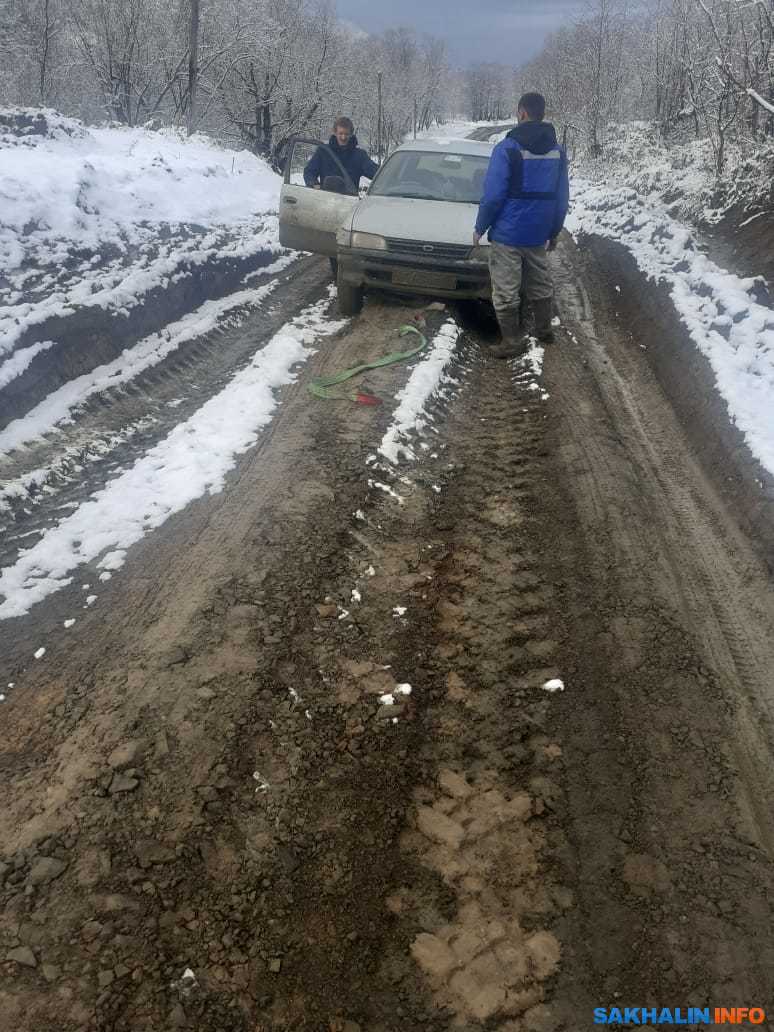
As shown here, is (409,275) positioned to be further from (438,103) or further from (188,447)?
(438,103)

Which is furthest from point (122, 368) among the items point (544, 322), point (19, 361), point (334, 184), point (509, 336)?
point (544, 322)

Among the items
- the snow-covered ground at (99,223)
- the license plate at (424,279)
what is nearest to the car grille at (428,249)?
the license plate at (424,279)

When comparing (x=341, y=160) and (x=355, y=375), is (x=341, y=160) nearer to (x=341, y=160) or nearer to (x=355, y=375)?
(x=341, y=160)

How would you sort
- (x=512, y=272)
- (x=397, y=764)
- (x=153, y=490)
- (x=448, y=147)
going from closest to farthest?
(x=397, y=764) → (x=153, y=490) → (x=512, y=272) → (x=448, y=147)

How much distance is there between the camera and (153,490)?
4270 mm

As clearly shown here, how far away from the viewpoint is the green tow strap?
219 inches

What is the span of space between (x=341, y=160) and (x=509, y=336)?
4.39m

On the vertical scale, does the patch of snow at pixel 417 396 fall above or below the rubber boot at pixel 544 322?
below

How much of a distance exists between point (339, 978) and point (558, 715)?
1274mm

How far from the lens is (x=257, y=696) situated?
2.81 metres

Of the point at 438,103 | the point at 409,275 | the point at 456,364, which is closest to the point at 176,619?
the point at 456,364

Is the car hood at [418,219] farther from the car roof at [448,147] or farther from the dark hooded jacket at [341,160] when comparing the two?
the dark hooded jacket at [341,160]

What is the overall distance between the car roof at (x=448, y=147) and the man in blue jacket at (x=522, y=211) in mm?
2314

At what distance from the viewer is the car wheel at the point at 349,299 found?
7.44m
